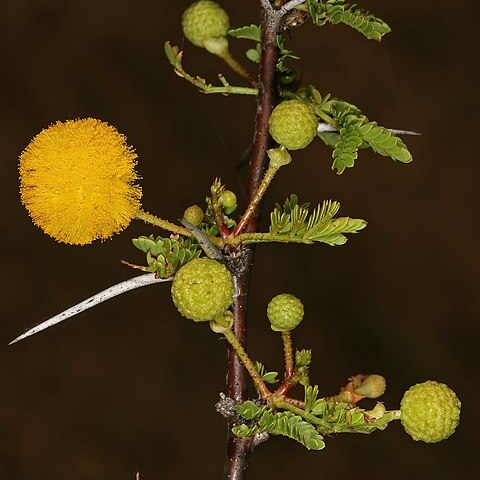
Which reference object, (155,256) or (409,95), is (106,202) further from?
(409,95)

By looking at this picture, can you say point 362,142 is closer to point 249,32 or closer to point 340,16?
point 340,16

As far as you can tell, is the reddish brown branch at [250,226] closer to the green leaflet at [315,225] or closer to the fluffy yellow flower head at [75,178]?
the green leaflet at [315,225]

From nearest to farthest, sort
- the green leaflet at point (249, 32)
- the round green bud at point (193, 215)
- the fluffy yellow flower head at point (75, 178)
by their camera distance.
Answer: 1. the fluffy yellow flower head at point (75, 178)
2. the round green bud at point (193, 215)
3. the green leaflet at point (249, 32)

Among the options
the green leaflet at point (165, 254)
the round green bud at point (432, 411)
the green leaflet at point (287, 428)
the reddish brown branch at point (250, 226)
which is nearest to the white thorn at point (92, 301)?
the green leaflet at point (165, 254)

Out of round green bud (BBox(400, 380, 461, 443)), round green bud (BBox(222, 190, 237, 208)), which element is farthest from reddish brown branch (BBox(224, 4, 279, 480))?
round green bud (BBox(400, 380, 461, 443))

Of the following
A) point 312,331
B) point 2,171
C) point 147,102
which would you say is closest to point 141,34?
point 147,102
